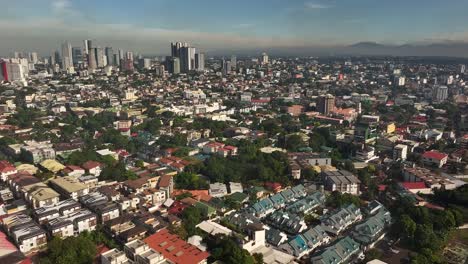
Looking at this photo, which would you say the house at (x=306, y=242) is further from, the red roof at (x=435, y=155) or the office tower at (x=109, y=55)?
the office tower at (x=109, y=55)

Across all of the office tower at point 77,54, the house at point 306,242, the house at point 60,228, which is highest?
the office tower at point 77,54

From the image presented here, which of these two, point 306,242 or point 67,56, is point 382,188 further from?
point 67,56

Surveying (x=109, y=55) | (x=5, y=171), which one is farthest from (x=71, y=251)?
(x=109, y=55)

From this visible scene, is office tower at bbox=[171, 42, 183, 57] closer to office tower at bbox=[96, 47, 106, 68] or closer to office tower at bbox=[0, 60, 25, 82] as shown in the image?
office tower at bbox=[96, 47, 106, 68]

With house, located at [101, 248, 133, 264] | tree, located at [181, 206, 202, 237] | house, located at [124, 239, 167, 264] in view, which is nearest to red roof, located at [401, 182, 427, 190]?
tree, located at [181, 206, 202, 237]

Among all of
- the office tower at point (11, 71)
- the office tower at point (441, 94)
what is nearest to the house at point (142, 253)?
the office tower at point (441, 94)

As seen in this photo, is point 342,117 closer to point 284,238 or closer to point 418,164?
point 418,164

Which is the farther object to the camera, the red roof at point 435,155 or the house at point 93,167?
the red roof at point 435,155
